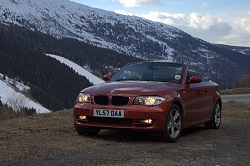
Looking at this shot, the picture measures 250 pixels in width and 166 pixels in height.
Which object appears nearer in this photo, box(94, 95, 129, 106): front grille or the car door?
box(94, 95, 129, 106): front grille

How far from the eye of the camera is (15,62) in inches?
5861

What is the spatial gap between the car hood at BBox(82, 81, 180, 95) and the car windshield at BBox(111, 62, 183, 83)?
1.24 feet

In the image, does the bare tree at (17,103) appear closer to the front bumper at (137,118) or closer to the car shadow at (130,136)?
the car shadow at (130,136)

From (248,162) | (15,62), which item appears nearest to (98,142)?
(248,162)

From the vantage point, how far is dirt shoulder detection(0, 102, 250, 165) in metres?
5.14

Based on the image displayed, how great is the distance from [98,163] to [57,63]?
15446cm

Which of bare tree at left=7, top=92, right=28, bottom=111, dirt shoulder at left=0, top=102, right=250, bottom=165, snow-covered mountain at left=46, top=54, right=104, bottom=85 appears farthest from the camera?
snow-covered mountain at left=46, top=54, right=104, bottom=85

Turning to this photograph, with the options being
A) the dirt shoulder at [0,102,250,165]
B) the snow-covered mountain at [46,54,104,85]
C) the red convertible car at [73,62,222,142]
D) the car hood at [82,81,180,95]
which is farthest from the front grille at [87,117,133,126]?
the snow-covered mountain at [46,54,104,85]

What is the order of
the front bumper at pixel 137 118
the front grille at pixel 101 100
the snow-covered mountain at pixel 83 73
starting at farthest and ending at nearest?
1. the snow-covered mountain at pixel 83 73
2. the front grille at pixel 101 100
3. the front bumper at pixel 137 118

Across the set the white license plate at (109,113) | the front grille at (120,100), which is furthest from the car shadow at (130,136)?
the front grille at (120,100)

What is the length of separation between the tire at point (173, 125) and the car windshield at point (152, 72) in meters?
0.79

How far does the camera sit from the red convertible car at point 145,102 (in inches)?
261

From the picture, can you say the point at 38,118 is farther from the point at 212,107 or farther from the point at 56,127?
the point at 212,107

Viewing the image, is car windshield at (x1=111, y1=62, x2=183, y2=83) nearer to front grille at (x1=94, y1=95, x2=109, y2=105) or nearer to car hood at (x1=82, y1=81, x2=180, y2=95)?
car hood at (x1=82, y1=81, x2=180, y2=95)
